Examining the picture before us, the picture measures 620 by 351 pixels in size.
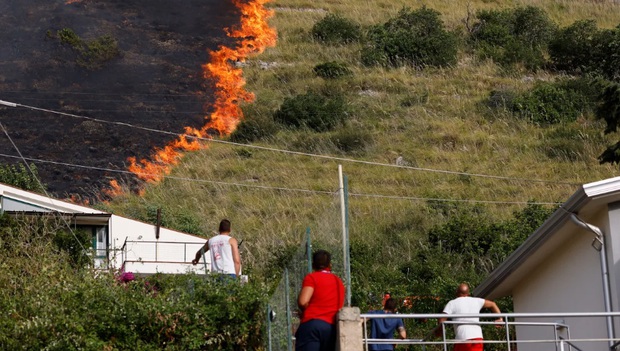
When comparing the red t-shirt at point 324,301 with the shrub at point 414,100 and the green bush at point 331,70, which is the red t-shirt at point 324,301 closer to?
the shrub at point 414,100

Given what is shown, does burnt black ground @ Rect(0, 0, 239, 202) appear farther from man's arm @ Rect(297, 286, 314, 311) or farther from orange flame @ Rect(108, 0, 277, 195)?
man's arm @ Rect(297, 286, 314, 311)

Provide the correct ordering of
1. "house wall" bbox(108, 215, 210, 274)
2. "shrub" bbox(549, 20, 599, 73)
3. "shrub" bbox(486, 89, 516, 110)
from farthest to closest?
1. "shrub" bbox(549, 20, 599, 73)
2. "shrub" bbox(486, 89, 516, 110)
3. "house wall" bbox(108, 215, 210, 274)

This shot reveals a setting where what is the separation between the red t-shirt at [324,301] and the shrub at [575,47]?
53376 millimetres

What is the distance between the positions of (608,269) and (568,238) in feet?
3.58

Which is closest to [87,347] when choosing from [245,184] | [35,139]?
[245,184]

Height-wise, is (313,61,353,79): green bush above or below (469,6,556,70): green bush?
below

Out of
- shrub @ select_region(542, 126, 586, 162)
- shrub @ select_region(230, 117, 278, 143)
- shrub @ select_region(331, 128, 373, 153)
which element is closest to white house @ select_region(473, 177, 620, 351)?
shrub @ select_region(542, 126, 586, 162)

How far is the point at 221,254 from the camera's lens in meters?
16.7

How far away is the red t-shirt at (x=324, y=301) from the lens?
1181 cm

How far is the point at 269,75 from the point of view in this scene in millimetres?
62031

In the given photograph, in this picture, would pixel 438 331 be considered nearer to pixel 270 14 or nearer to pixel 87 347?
pixel 87 347

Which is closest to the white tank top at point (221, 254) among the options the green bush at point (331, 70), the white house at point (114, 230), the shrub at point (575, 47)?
the white house at point (114, 230)

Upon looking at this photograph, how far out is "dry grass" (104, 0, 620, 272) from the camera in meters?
41.8

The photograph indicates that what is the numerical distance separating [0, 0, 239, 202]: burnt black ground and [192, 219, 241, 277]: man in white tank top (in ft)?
107
